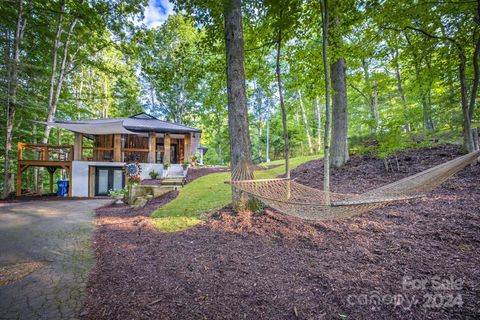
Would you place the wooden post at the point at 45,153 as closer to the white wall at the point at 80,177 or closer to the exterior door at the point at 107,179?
the white wall at the point at 80,177

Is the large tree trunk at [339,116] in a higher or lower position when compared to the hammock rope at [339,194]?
higher

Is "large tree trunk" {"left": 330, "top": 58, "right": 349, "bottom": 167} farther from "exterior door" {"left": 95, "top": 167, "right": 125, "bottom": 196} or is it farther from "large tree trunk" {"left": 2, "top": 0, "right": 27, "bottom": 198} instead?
"large tree trunk" {"left": 2, "top": 0, "right": 27, "bottom": 198}

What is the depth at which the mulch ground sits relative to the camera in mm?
1367

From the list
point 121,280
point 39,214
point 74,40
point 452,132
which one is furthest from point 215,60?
point 74,40

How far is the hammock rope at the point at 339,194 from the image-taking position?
1941mm

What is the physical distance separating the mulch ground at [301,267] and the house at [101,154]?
Answer: 6953 mm

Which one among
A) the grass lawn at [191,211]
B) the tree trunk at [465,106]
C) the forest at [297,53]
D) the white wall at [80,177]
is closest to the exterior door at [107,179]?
the white wall at [80,177]

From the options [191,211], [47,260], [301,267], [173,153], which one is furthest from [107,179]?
[301,267]

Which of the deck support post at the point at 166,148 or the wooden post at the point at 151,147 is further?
A: the deck support post at the point at 166,148

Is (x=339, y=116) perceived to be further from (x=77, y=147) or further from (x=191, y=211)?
(x=77, y=147)

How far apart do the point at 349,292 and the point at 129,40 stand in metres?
8.06

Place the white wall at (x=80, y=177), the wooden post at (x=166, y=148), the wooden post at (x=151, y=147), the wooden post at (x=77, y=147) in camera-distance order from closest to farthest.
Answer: the white wall at (x=80, y=177) < the wooden post at (x=77, y=147) < the wooden post at (x=151, y=147) < the wooden post at (x=166, y=148)

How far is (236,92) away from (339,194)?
2.14 m

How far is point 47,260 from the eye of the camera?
2344mm
